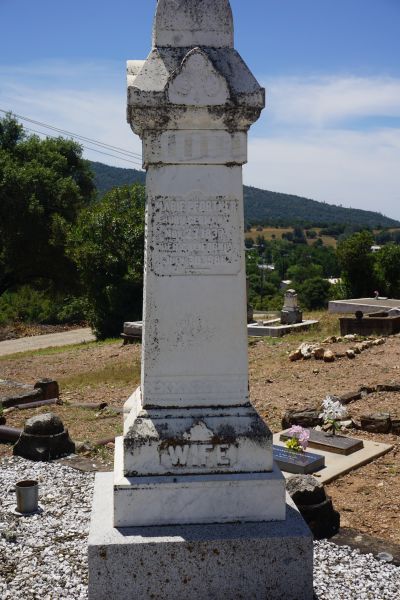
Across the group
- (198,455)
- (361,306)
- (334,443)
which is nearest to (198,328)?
(198,455)

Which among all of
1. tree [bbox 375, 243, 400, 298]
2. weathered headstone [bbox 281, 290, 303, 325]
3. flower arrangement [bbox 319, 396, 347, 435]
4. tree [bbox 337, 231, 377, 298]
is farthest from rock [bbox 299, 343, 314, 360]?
tree [bbox 375, 243, 400, 298]

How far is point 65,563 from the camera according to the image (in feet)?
13.5

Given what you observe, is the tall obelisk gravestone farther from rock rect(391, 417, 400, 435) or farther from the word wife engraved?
rock rect(391, 417, 400, 435)

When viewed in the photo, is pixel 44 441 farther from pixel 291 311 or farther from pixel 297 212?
pixel 297 212

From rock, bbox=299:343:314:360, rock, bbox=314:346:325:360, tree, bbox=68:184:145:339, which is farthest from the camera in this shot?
tree, bbox=68:184:145:339

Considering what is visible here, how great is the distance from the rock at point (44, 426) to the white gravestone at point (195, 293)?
2998 mm

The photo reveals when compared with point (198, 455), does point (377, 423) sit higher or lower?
lower

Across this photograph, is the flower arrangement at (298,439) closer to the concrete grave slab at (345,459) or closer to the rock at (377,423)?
the concrete grave slab at (345,459)

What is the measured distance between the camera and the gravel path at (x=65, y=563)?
A: 12.5 feet

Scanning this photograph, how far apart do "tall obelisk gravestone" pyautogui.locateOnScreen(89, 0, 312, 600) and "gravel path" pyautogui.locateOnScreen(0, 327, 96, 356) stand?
1718cm

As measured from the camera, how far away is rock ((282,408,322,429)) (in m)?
7.83

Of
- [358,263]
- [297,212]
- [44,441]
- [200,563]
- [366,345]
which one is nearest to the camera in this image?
[200,563]

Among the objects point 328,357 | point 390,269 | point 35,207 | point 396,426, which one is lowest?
point 396,426

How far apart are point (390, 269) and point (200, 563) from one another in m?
25.3
